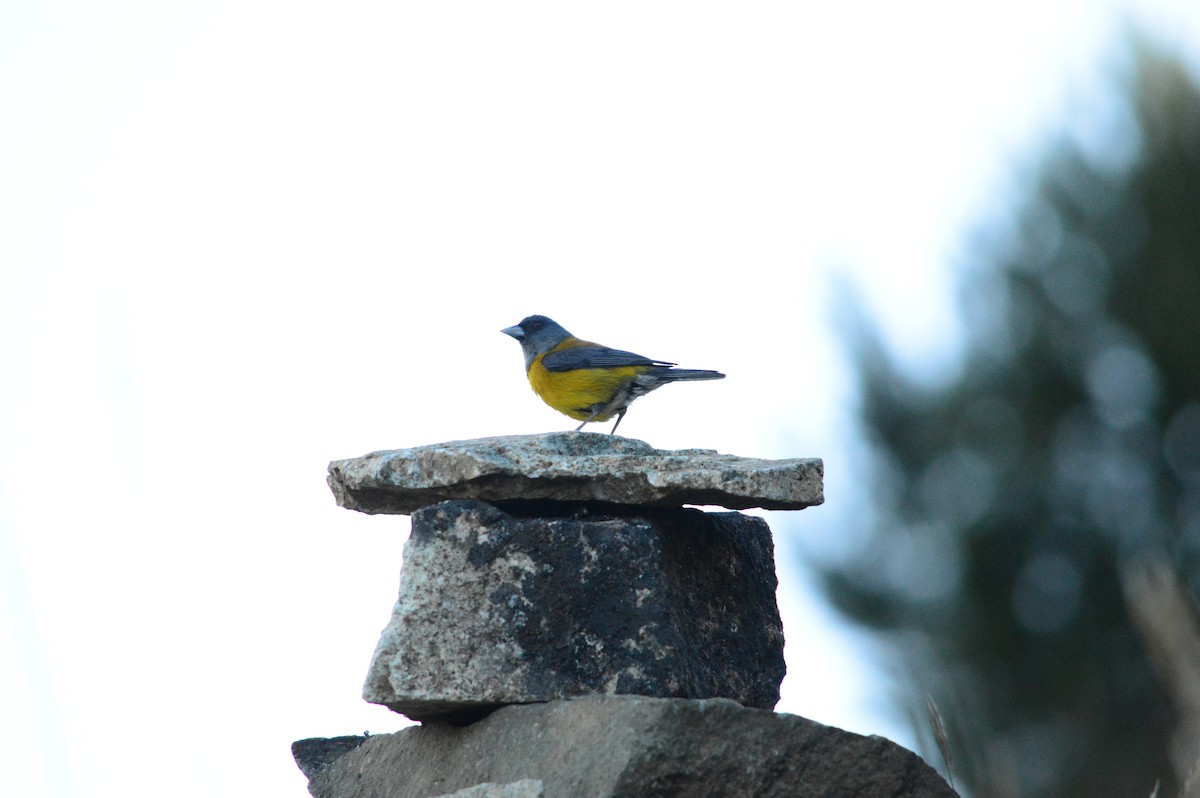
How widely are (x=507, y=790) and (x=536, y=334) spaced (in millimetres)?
3437

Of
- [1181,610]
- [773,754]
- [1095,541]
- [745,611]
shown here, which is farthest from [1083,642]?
[1181,610]

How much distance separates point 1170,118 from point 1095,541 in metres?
3.70

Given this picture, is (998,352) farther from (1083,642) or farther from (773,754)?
(773,754)

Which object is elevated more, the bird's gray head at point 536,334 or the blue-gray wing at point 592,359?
the bird's gray head at point 536,334

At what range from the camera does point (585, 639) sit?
409cm

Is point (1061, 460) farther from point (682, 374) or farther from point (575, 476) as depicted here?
point (575, 476)

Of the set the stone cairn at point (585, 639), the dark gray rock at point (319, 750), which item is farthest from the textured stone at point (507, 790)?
the dark gray rock at point (319, 750)

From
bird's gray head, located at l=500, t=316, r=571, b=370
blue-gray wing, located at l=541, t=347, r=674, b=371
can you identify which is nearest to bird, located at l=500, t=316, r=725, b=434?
blue-gray wing, located at l=541, t=347, r=674, b=371

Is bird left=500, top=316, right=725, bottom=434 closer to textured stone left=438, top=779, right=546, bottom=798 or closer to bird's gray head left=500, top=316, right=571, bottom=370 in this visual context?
bird's gray head left=500, top=316, right=571, bottom=370

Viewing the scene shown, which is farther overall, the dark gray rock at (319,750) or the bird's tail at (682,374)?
the bird's tail at (682,374)

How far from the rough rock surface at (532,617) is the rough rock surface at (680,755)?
0.16 meters

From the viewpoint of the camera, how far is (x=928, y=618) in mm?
11062

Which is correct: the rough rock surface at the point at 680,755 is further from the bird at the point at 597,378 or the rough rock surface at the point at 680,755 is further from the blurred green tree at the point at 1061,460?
the blurred green tree at the point at 1061,460

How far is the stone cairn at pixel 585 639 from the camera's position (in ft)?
12.2
